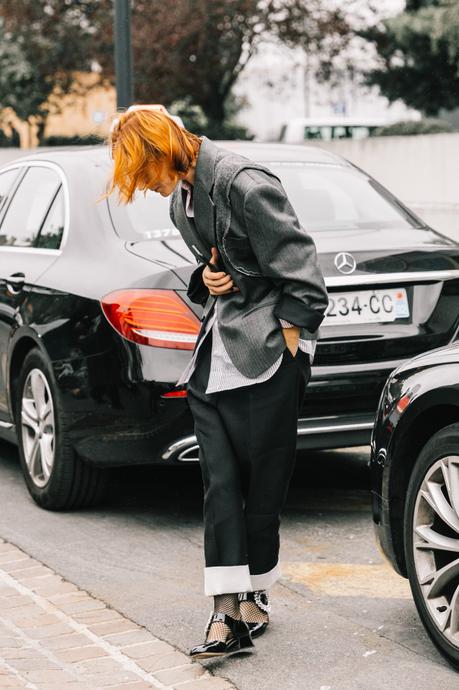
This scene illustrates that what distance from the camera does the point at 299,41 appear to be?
28016mm

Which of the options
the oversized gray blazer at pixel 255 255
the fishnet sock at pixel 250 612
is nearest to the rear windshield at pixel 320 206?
the oversized gray blazer at pixel 255 255

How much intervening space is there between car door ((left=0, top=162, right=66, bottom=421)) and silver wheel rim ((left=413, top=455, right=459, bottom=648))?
8.70 feet

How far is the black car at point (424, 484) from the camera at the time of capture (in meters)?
3.75

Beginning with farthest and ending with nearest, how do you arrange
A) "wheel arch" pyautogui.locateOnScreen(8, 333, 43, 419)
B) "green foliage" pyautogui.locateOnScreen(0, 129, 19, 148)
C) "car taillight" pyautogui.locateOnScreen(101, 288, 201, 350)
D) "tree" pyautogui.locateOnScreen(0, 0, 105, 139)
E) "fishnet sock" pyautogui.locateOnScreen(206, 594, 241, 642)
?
"green foliage" pyautogui.locateOnScreen(0, 129, 19, 148) → "tree" pyautogui.locateOnScreen(0, 0, 105, 139) → "wheel arch" pyautogui.locateOnScreen(8, 333, 43, 419) → "car taillight" pyautogui.locateOnScreen(101, 288, 201, 350) → "fishnet sock" pyautogui.locateOnScreen(206, 594, 241, 642)

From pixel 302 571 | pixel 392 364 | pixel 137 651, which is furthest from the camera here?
pixel 392 364

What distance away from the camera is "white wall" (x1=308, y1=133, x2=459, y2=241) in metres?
13.4

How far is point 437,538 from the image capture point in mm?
3814

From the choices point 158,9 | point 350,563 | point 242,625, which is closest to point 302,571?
point 350,563

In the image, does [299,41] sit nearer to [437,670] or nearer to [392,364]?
[392,364]

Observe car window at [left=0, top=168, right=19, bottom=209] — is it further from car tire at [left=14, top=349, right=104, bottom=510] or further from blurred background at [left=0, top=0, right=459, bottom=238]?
blurred background at [left=0, top=0, right=459, bottom=238]

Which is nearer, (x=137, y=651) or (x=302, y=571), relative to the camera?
(x=137, y=651)

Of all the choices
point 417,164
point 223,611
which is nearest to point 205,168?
point 223,611

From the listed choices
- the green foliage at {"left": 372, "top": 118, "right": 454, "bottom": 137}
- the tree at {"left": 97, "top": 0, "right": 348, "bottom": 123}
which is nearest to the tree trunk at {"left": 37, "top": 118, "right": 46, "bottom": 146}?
the tree at {"left": 97, "top": 0, "right": 348, "bottom": 123}

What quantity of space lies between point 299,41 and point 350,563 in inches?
955
